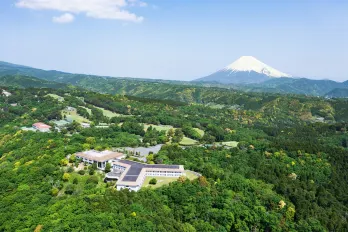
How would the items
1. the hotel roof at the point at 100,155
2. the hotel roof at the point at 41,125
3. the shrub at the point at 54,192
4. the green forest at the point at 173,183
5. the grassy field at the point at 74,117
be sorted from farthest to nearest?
1. the grassy field at the point at 74,117
2. the hotel roof at the point at 41,125
3. the hotel roof at the point at 100,155
4. the shrub at the point at 54,192
5. the green forest at the point at 173,183

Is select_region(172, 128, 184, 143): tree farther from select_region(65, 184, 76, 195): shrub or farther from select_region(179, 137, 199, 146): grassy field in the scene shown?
select_region(65, 184, 76, 195): shrub

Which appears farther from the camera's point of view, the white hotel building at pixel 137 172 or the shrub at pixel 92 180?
the shrub at pixel 92 180

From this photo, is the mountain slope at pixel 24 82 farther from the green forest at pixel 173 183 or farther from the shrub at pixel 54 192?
the shrub at pixel 54 192

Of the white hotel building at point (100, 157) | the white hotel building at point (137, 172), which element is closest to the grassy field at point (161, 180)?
the white hotel building at point (137, 172)

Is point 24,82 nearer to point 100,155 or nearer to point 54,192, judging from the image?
A: point 100,155

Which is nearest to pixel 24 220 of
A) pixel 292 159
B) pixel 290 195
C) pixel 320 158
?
pixel 290 195

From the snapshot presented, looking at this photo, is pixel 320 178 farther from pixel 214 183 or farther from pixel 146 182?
pixel 146 182

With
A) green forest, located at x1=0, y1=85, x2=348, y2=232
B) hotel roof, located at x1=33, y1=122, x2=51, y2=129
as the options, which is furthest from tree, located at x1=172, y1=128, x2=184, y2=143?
hotel roof, located at x1=33, y1=122, x2=51, y2=129

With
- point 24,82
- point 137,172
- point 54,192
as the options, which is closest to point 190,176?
point 137,172
